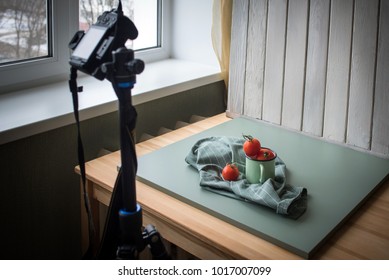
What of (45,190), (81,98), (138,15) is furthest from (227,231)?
(138,15)

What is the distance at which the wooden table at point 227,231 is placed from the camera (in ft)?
3.69

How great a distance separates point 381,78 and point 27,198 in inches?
41.8

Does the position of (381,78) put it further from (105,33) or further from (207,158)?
(105,33)

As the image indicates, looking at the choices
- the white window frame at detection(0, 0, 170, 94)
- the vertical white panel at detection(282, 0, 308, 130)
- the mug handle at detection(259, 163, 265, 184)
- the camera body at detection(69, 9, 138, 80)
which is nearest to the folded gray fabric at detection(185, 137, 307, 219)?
the mug handle at detection(259, 163, 265, 184)

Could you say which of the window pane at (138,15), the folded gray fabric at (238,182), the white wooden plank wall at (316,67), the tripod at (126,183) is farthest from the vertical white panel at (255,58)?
the tripod at (126,183)

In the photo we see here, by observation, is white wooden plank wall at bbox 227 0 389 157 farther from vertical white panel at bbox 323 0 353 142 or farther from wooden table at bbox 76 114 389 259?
wooden table at bbox 76 114 389 259

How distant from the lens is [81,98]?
5.54ft

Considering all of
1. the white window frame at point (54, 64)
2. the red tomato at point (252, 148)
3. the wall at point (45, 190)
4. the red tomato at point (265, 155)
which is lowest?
the wall at point (45, 190)

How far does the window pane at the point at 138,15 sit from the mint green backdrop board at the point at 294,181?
0.59 metres

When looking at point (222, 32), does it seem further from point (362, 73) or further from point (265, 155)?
point (265, 155)

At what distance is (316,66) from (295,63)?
0.08 meters

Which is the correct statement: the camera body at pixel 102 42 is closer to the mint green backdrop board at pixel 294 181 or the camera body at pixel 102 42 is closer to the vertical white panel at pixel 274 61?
the mint green backdrop board at pixel 294 181

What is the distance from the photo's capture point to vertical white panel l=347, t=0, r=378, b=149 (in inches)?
59.4
